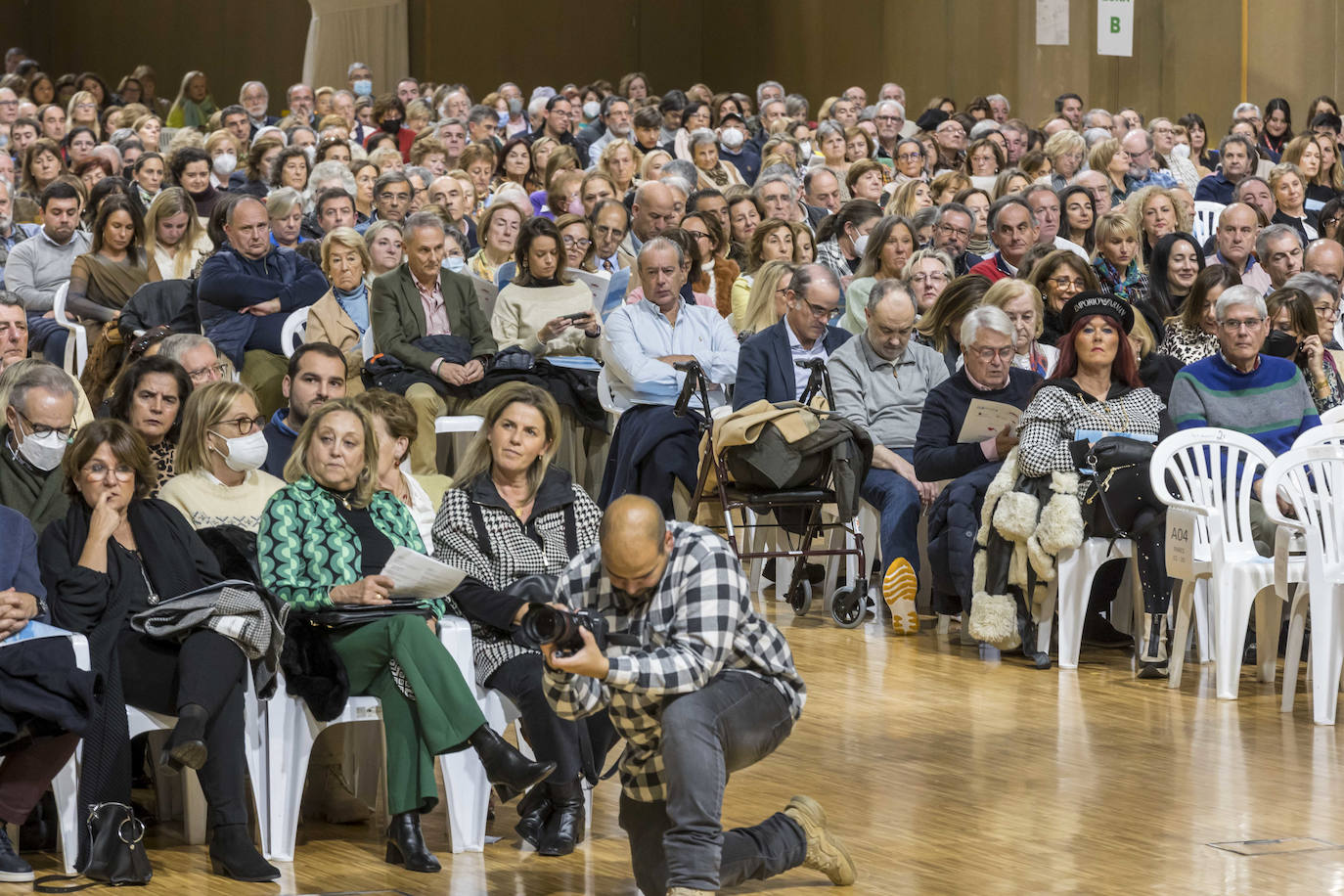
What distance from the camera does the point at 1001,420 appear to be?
6512mm

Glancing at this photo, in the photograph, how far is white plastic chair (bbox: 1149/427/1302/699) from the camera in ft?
18.6

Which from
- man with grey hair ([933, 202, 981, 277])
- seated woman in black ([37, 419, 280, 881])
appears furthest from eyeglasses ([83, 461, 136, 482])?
man with grey hair ([933, 202, 981, 277])

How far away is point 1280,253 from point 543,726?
5.13 metres

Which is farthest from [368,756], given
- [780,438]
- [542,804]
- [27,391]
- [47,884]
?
[780,438]

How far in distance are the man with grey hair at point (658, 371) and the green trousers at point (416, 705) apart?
9.21 ft

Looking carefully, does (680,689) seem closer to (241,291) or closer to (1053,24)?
(241,291)

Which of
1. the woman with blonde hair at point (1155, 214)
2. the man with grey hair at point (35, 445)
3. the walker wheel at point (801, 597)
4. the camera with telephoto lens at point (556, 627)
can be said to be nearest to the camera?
the camera with telephoto lens at point (556, 627)

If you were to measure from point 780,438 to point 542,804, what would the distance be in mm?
2555

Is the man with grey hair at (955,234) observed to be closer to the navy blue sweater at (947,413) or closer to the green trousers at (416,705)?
the navy blue sweater at (947,413)

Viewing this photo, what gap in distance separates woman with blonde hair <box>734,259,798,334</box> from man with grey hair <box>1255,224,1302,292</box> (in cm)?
205

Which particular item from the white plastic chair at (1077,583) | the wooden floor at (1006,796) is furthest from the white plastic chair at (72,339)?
the white plastic chair at (1077,583)

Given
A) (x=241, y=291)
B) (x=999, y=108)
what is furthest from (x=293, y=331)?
(x=999, y=108)

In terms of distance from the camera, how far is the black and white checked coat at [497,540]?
14.5ft

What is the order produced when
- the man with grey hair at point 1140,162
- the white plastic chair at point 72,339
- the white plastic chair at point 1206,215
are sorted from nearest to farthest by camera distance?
the white plastic chair at point 72,339, the white plastic chair at point 1206,215, the man with grey hair at point 1140,162
